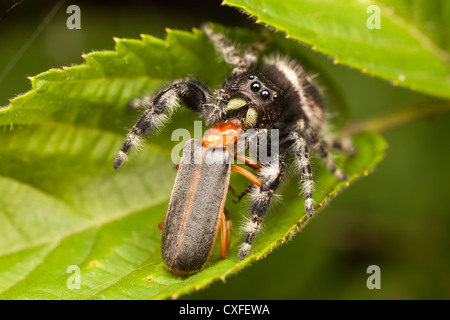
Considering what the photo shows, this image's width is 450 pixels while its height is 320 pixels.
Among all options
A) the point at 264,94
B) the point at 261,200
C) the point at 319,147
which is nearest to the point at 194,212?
the point at 261,200

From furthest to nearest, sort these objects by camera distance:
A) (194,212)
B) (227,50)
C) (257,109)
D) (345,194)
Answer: (345,194) < (227,50) < (257,109) < (194,212)

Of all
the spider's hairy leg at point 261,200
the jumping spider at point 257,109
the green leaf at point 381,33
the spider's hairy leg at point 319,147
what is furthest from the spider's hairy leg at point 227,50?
the spider's hairy leg at point 261,200

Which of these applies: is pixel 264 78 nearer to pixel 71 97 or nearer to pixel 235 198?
pixel 235 198

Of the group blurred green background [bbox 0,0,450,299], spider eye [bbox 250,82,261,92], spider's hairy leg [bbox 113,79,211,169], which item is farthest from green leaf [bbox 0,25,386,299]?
blurred green background [bbox 0,0,450,299]

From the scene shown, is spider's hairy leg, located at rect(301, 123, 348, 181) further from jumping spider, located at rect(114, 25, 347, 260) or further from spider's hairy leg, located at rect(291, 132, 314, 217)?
spider's hairy leg, located at rect(291, 132, 314, 217)

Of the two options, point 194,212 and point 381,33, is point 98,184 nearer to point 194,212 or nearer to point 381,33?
point 194,212

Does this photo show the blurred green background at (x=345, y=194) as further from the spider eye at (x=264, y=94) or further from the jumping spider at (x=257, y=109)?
the spider eye at (x=264, y=94)

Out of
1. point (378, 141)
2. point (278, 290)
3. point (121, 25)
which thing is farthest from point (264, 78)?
point (121, 25)
